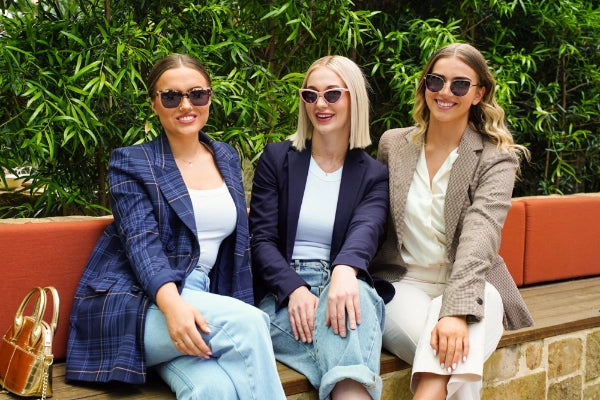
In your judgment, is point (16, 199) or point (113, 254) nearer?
point (113, 254)

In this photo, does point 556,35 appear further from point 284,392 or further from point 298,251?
point 284,392

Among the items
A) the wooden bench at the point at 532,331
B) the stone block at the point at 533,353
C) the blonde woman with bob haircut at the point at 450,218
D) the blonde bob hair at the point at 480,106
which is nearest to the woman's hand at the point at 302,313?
the wooden bench at the point at 532,331

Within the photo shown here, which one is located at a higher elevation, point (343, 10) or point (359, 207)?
point (343, 10)

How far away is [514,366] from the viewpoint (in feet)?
10.0

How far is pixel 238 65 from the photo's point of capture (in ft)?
11.2

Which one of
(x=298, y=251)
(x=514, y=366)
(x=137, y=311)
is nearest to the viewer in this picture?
(x=137, y=311)

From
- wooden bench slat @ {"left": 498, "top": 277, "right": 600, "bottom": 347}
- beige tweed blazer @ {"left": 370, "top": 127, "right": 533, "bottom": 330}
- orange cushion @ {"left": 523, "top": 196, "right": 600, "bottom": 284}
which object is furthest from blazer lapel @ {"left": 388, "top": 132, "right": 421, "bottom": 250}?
orange cushion @ {"left": 523, "top": 196, "right": 600, "bottom": 284}

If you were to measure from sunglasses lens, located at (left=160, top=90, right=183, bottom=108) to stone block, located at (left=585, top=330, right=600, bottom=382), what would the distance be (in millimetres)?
2183

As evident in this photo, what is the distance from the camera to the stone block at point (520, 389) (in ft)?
9.87

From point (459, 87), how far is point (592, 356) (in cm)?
155

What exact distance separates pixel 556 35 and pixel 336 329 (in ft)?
9.57

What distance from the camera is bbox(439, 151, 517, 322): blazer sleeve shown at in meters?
2.43

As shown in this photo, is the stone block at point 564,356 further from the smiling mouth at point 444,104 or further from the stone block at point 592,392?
the smiling mouth at point 444,104

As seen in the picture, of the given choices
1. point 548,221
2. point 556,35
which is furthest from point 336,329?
point 556,35
